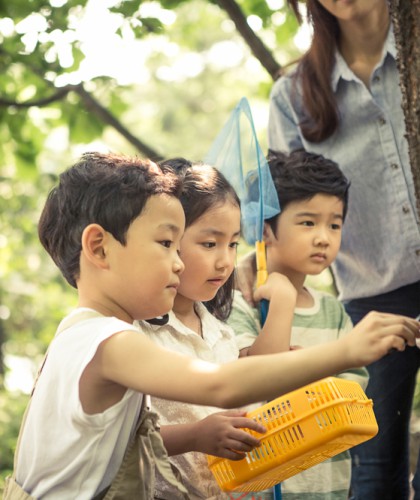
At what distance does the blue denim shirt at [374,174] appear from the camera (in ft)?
10.7

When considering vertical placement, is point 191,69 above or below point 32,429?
above

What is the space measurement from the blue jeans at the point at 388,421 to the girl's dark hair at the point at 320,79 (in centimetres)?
67

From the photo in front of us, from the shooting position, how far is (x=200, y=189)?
275cm

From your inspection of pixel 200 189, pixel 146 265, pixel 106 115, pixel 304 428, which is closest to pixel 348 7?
pixel 200 189

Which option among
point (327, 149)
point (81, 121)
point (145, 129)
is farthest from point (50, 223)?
point (145, 129)

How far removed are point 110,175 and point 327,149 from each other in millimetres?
1394

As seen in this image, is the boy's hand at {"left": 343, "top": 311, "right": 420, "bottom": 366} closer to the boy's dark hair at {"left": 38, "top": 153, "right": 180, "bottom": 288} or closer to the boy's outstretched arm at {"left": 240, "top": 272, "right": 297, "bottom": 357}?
the boy's dark hair at {"left": 38, "top": 153, "right": 180, "bottom": 288}

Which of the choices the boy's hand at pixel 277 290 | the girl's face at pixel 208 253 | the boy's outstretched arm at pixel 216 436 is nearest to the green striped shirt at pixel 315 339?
the boy's hand at pixel 277 290

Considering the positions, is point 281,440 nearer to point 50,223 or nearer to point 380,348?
point 380,348

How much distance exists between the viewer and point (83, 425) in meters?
2.03

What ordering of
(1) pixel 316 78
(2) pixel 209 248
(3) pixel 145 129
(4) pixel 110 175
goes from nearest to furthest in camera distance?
(4) pixel 110 175
(2) pixel 209 248
(1) pixel 316 78
(3) pixel 145 129

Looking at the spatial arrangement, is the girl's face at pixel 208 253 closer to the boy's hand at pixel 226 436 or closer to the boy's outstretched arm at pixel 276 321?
the boy's outstretched arm at pixel 276 321

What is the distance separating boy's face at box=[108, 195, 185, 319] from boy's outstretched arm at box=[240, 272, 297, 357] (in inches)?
27.6

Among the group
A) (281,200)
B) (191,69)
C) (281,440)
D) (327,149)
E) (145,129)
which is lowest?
(281,440)
